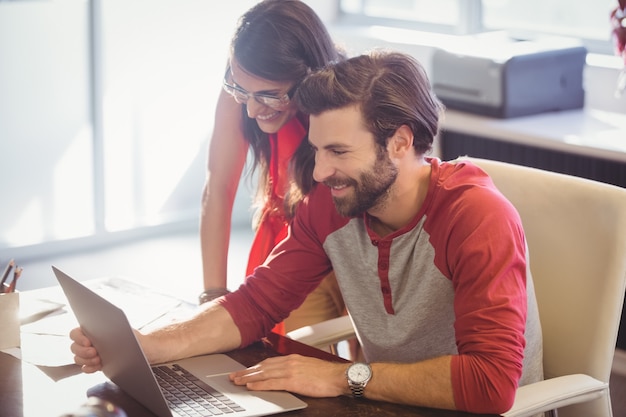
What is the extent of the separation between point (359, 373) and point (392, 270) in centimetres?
28

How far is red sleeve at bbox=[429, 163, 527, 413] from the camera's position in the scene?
1.61 metres

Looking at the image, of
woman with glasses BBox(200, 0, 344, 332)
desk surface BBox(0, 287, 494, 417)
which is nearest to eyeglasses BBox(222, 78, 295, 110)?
woman with glasses BBox(200, 0, 344, 332)

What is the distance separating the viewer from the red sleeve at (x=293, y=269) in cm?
196

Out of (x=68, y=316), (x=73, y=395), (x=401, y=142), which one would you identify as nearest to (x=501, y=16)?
(x=401, y=142)

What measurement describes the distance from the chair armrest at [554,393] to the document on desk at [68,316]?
0.68 metres

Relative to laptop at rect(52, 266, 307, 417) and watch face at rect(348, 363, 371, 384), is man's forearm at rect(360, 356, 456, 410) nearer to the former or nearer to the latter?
watch face at rect(348, 363, 371, 384)

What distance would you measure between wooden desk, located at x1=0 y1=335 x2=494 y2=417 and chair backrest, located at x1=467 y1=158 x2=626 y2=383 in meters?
0.43

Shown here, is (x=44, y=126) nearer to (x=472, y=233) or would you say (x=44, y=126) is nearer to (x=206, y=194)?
(x=206, y=194)

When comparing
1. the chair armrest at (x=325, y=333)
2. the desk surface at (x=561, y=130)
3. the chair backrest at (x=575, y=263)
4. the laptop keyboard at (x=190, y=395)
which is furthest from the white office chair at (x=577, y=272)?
the desk surface at (x=561, y=130)

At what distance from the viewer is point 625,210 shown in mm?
1857

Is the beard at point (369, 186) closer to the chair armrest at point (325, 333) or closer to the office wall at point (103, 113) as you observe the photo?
the chair armrest at point (325, 333)

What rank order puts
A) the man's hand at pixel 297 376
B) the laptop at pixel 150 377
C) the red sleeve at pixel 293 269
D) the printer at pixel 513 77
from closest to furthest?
the laptop at pixel 150 377 < the man's hand at pixel 297 376 < the red sleeve at pixel 293 269 < the printer at pixel 513 77

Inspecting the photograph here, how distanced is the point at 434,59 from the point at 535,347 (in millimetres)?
2018

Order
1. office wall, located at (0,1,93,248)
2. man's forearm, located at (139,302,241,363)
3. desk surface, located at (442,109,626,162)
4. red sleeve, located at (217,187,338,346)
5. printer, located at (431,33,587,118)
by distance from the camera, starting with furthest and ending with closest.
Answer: office wall, located at (0,1,93,248) → printer, located at (431,33,587,118) → desk surface, located at (442,109,626,162) → red sleeve, located at (217,187,338,346) → man's forearm, located at (139,302,241,363)
